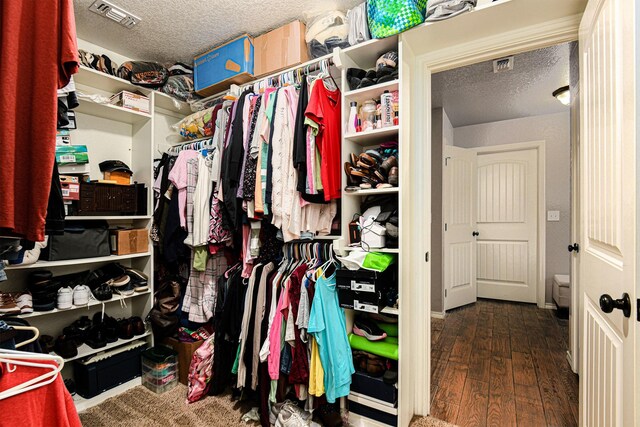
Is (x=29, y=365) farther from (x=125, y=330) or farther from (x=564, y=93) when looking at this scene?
(x=564, y=93)

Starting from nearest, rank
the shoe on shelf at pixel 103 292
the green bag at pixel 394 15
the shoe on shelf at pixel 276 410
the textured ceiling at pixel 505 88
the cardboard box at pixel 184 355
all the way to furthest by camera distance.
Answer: the green bag at pixel 394 15 < the shoe on shelf at pixel 276 410 < the shoe on shelf at pixel 103 292 < the cardboard box at pixel 184 355 < the textured ceiling at pixel 505 88

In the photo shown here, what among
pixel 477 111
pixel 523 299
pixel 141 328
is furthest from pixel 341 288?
pixel 523 299

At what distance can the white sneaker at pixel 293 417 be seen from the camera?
5.62ft

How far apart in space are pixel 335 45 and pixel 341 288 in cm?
148

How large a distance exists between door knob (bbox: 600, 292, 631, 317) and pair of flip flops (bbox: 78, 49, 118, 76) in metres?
3.08

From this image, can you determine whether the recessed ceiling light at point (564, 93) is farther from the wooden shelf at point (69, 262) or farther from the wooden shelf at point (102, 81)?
the wooden shelf at point (69, 262)

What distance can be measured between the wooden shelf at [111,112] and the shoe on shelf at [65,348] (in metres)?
1.59

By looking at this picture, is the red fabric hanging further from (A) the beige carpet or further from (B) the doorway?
(B) the doorway

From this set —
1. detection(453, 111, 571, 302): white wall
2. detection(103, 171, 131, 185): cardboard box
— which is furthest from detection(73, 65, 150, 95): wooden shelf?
detection(453, 111, 571, 302): white wall

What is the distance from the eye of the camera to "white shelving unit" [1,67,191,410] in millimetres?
2135

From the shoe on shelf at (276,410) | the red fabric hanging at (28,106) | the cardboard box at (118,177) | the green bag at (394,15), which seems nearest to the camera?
the red fabric hanging at (28,106)

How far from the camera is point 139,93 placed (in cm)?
251

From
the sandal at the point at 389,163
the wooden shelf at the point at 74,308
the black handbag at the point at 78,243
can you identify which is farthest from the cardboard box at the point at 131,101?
the sandal at the point at 389,163

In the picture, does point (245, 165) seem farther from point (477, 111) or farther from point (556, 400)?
point (477, 111)
